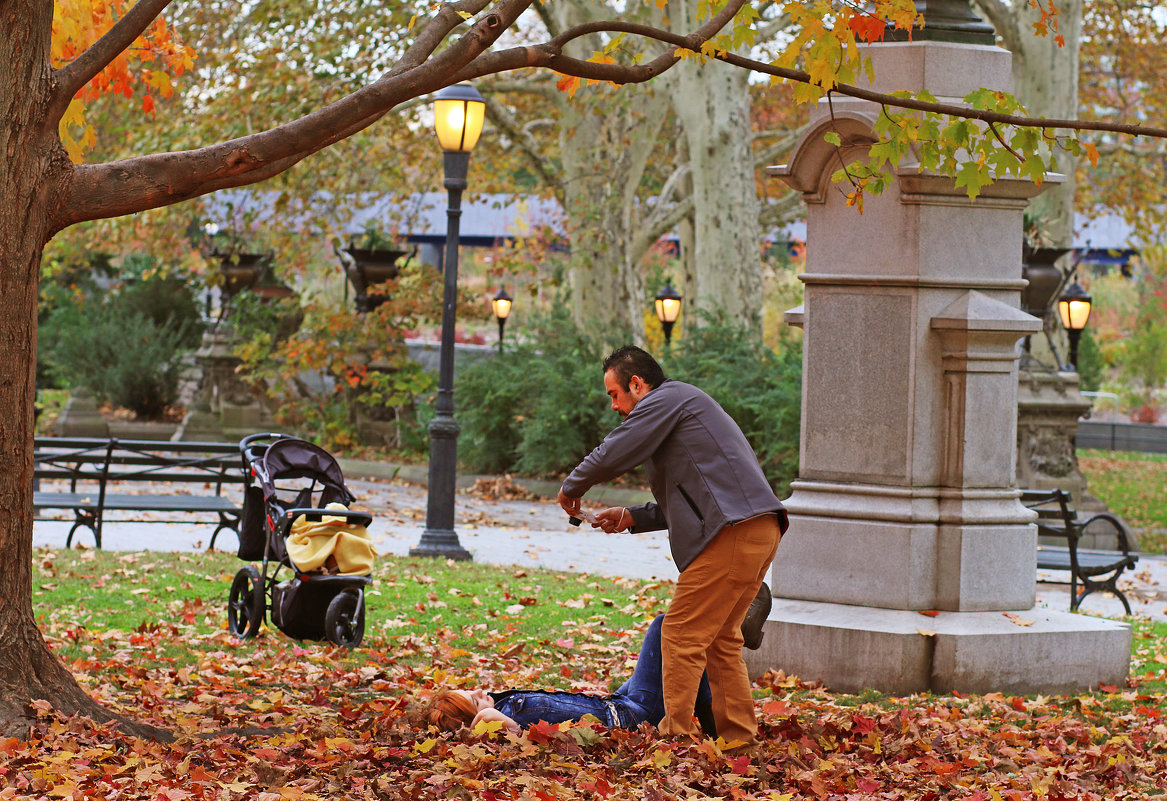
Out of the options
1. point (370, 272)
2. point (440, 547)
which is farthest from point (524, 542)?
point (370, 272)

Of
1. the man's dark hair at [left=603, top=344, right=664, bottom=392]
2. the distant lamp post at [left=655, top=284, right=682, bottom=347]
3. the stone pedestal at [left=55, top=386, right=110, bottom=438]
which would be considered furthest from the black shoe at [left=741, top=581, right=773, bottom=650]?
the stone pedestal at [left=55, top=386, right=110, bottom=438]

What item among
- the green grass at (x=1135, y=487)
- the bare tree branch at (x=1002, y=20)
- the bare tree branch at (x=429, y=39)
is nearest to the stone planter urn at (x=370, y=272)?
the bare tree branch at (x=1002, y=20)

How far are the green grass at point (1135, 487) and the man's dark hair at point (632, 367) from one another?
1361 centimetres

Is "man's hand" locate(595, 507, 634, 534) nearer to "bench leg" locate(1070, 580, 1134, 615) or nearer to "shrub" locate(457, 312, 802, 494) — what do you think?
"bench leg" locate(1070, 580, 1134, 615)

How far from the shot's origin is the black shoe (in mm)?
5688

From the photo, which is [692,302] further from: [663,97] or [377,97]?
[377,97]

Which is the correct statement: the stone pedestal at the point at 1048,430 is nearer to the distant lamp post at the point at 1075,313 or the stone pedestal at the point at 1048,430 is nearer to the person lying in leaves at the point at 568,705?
the distant lamp post at the point at 1075,313

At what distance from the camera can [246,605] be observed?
8.09 metres

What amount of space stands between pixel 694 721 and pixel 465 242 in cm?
5828

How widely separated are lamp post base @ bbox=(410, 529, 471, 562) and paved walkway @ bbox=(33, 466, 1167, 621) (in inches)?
18.6

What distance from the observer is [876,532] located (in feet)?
24.4

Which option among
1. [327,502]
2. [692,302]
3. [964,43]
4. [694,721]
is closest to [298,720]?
[694,721]

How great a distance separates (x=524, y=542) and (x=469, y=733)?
371 inches

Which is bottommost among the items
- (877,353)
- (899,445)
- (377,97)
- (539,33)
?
(899,445)
